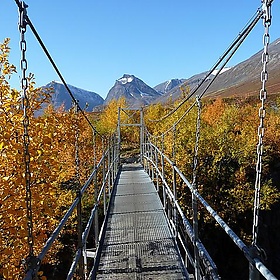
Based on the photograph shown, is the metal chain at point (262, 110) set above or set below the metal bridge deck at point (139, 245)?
above

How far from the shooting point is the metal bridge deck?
10.2ft

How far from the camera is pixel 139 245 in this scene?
3746 millimetres

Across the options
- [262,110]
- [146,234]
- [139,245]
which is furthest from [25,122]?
[146,234]

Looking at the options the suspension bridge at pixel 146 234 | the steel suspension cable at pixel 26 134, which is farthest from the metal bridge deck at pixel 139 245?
Result: the steel suspension cable at pixel 26 134

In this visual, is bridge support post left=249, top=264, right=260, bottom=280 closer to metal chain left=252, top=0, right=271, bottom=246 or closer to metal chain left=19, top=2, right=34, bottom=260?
metal chain left=252, top=0, right=271, bottom=246

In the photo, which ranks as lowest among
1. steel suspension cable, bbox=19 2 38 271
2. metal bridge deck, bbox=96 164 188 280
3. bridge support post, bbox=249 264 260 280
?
metal bridge deck, bbox=96 164 188 280

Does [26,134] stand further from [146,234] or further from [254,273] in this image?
[146,234]

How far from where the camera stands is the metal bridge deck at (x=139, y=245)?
10.2 feet

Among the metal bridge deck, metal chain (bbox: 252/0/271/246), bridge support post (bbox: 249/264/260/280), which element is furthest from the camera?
the metal bridge deck

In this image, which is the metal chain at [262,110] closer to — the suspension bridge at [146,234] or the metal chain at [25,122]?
the suspension bridge at [146,234]

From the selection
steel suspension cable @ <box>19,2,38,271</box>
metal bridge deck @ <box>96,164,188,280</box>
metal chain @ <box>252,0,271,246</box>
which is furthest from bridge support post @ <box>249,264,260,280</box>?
metal bridge deck @ <box>96,164,188,280</box>

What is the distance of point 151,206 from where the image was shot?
5.45 m

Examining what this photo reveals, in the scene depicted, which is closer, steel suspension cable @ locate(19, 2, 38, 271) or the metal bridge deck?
steel suspension cable @ locate(19, 2, 38, 271)

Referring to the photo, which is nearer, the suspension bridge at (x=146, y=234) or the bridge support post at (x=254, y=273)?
the bridge support post at (x=254, y=273)
